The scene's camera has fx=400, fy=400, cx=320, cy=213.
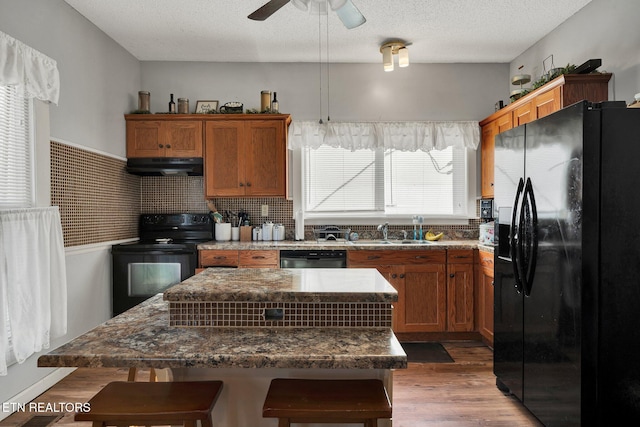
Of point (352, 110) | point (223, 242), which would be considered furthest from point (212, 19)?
point (223, 242)

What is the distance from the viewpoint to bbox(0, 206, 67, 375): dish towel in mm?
2318

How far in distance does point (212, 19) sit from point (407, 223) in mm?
2720

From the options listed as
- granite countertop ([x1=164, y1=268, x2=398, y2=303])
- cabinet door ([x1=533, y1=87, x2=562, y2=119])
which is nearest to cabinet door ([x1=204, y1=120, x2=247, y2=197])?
granite countertop ([x1=164, y1=268, x2=398, y2=303])

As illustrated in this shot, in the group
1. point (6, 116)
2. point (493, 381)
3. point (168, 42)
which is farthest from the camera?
point (168, 42)

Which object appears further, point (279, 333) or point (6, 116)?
point (6, 116)

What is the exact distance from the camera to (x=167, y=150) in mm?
3930

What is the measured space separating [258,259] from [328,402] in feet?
8.09

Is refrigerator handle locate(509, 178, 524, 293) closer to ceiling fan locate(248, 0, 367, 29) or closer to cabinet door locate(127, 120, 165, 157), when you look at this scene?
ceiling fan locate(248, 0, 367, 29)

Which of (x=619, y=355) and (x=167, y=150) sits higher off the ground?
(x=167, y=150)

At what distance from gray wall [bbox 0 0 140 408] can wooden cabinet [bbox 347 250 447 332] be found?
222cm

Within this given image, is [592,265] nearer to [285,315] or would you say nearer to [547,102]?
[285,315]

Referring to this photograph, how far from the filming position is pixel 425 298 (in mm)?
3701

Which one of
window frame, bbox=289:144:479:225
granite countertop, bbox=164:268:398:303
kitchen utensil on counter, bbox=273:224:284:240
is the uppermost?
window frame, bbox=289:144:479:225

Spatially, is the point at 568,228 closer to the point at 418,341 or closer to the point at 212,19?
the point at 418,341
